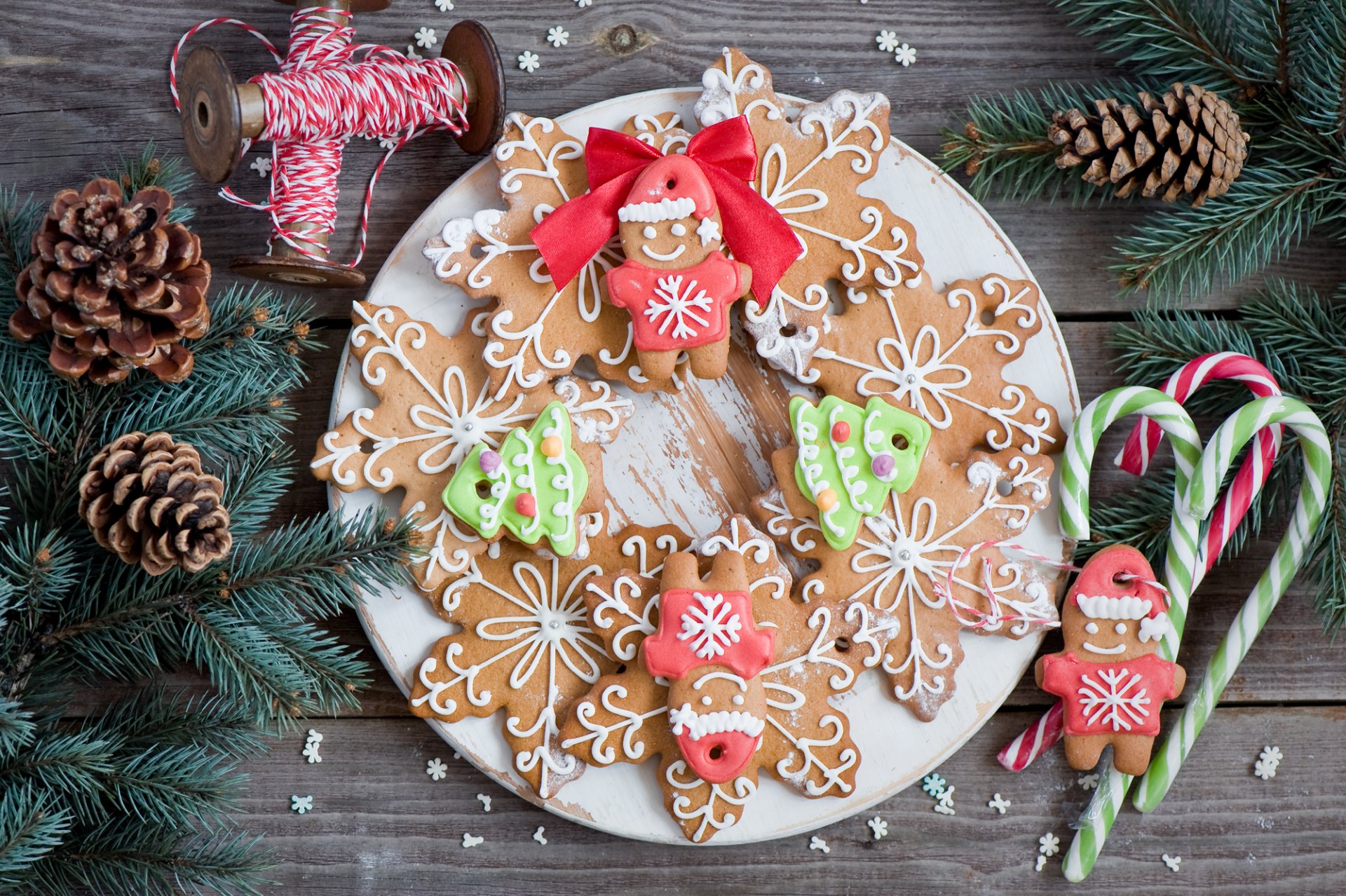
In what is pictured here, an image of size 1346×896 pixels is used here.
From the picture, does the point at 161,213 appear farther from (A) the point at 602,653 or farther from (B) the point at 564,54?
(A) the point at 602,653

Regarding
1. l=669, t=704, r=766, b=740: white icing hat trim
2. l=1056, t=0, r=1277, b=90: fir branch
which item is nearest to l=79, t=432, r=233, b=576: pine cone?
l=669, t=704, r=766, b=740: white icing hat trim

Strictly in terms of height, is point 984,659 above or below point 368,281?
below

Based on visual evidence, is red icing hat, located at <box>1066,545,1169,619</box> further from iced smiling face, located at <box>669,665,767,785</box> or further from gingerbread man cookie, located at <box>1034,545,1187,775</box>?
iced smiling face, located at <box>669,665,767,785</box>

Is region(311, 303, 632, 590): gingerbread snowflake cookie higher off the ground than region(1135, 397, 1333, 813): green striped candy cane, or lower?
higher

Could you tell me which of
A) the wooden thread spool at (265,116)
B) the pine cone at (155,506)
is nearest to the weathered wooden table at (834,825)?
the wooden thread spool at (265,116)

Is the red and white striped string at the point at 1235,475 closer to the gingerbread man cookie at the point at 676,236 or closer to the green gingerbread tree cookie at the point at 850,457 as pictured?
the green gingerbread tree cookie at the point at 850,457

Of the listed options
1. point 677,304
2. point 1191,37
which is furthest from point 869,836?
point 1191,37

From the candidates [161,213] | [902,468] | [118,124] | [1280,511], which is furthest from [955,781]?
[118,124]
